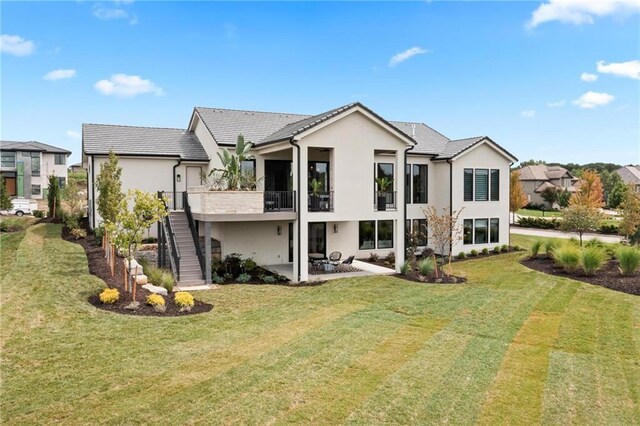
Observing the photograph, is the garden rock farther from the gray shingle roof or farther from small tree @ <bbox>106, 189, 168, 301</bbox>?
the gray shingle roof

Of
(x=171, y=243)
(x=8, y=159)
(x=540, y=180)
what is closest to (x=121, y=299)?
(x=171, y=243)

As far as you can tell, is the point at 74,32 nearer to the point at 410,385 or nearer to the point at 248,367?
the point at 248,367

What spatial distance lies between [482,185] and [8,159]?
191 ft

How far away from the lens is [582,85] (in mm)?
28125

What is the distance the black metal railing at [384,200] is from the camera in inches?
805

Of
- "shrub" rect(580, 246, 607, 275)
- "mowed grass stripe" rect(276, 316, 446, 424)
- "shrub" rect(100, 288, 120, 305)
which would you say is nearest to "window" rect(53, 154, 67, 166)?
"shrub" rect(100, 288, 120, 305)

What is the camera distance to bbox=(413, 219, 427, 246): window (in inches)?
1029

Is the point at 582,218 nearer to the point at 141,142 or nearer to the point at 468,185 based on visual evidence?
the point at 468,185

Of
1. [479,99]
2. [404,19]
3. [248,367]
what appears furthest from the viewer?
[479,99]

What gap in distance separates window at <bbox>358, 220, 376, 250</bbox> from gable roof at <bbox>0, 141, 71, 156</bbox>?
169 ft

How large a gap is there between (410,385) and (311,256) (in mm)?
14390

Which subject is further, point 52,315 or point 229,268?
point 229,268

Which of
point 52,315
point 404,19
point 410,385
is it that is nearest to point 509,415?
point 410,385

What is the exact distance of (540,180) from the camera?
78.4 m
